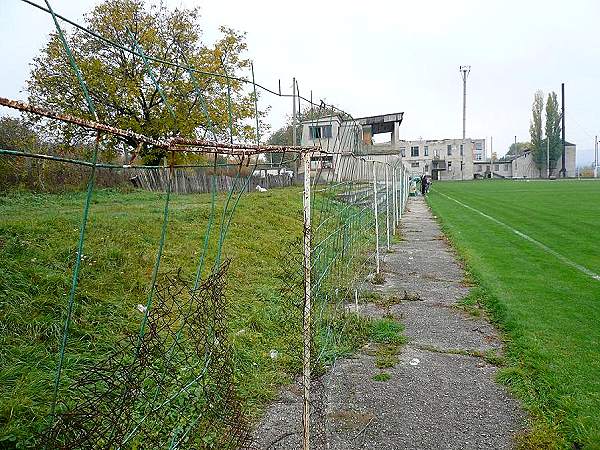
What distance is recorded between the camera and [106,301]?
4.98 m

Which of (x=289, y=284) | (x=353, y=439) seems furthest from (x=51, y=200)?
(x=353, y=439)

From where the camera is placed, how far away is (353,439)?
3320mm

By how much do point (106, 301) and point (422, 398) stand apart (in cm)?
313

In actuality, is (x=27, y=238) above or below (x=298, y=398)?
above

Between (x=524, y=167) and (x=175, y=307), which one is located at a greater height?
(x=524, y=167)

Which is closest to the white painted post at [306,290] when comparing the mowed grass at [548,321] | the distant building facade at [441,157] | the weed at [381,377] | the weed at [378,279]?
the weed at [381,377]

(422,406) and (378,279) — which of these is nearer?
(422,406)

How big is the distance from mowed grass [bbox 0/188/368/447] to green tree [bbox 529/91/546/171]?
81890mm

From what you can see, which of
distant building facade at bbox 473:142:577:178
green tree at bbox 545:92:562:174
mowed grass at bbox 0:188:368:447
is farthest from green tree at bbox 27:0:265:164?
green tree at bbox 545:92:562:174

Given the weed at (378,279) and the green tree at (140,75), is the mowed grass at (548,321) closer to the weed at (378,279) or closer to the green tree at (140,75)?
the weed at (378,279)

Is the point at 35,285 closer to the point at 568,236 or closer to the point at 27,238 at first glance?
the point at 27,238

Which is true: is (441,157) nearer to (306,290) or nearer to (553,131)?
(553,131)

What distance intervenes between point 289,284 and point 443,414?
3727 mm

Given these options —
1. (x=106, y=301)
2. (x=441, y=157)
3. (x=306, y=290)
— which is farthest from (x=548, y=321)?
(x=441, y=157)
